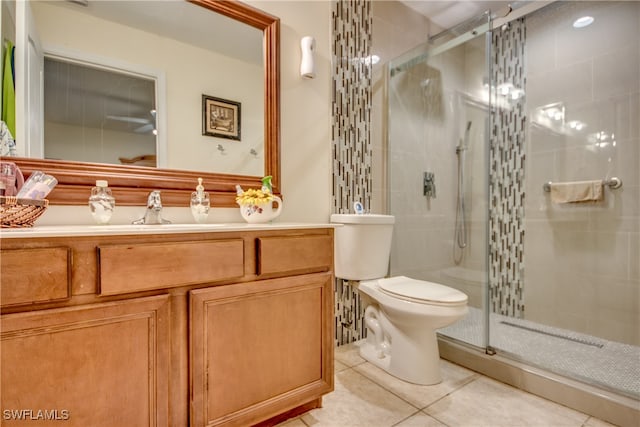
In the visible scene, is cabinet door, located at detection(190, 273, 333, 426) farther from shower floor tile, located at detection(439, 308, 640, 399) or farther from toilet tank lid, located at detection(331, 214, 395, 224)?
shower floor tile, located at detection(439, 308, 640, 399)

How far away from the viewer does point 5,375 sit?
77 cm

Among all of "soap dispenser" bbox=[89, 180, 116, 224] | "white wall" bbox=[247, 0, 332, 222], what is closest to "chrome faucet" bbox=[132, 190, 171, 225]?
"soap dispenser" bbox=[89, 180, 116, 224]

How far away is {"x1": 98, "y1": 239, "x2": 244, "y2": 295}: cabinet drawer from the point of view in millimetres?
878

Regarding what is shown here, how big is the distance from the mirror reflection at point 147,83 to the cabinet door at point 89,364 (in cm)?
69

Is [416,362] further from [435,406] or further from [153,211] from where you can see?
[153,211]

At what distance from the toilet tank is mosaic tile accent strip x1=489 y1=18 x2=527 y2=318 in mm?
1109

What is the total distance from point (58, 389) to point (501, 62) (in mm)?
3110

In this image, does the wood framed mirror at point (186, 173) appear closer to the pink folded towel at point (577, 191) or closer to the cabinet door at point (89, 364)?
the cabinet door at point (89, 364)

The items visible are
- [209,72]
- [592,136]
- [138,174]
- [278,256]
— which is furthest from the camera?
[592,136]

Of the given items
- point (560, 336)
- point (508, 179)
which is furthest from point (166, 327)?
point (508, 179)

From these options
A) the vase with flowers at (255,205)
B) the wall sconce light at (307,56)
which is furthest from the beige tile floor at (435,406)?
the wall sconce light at (307,56)

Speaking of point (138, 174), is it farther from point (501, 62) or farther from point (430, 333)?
point (501, 62)

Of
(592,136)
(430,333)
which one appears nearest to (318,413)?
(430,333)

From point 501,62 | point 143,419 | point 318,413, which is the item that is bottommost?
point 318,413
